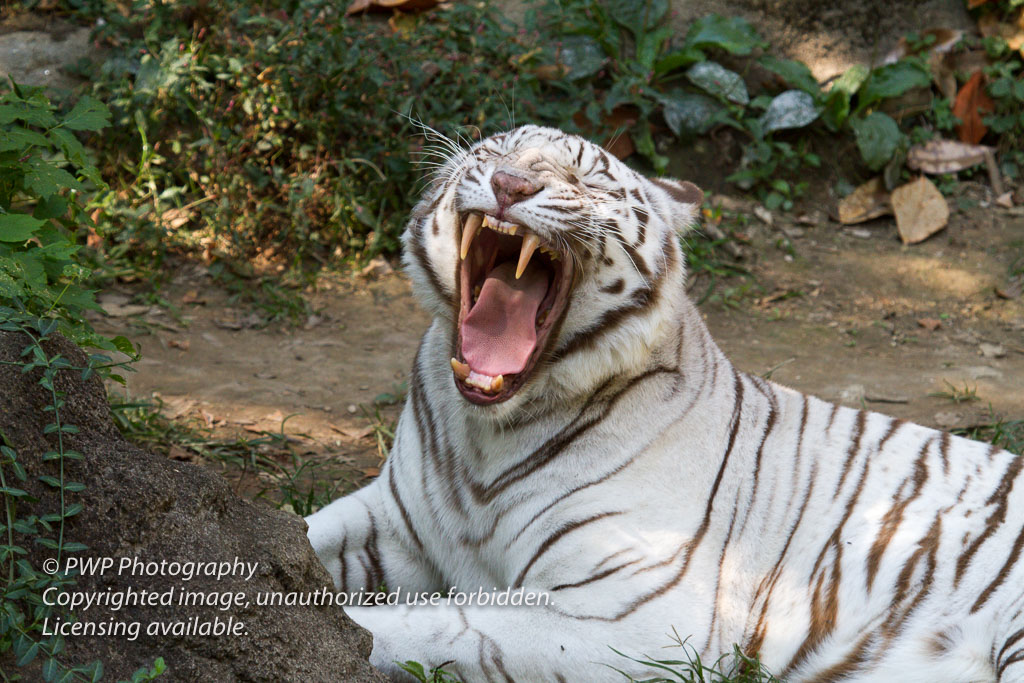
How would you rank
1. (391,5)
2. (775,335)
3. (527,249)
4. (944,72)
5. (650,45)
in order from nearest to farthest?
(527,249) → (775,335) → (391,5) → (650,45) → (944,72)

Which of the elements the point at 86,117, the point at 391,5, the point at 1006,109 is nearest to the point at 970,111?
the point at 1006,109

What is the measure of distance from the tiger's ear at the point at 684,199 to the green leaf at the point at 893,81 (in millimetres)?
3724

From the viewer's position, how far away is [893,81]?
20.3ft

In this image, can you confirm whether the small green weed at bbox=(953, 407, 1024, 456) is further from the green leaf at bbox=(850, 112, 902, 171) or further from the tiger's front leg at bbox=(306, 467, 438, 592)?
the green leaf at bbox=(850, 112, 902, 171)

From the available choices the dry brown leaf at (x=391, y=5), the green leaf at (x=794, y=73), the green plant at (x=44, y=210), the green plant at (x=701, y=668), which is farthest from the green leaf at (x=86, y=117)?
the green leaf at (x=794, y=73)

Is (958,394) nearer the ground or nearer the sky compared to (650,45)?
nearer the ground

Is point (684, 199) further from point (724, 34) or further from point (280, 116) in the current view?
point (724, 34)

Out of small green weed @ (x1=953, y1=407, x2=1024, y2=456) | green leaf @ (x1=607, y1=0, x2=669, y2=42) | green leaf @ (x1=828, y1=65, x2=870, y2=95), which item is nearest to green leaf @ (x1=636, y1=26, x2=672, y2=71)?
green leaf @ (x1=607, y1=0, x2=669, y2=42)

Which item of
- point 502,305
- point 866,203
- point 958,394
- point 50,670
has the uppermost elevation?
point 502,305

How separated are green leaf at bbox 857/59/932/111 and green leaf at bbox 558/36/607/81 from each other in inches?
65.1

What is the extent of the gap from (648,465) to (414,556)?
0.75 m

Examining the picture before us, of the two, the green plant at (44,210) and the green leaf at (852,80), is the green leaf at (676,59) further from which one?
the green plant at (44,210)

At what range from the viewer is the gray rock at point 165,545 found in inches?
69.2

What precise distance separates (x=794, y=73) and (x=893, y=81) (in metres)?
0.62
